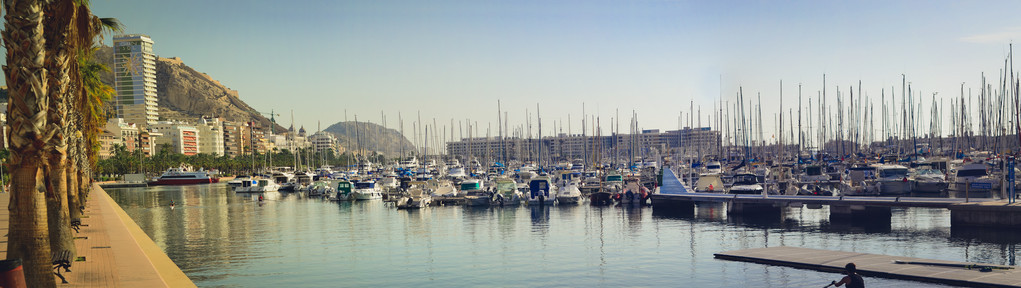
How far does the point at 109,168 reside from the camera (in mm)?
182500

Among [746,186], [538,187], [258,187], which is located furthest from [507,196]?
[258,187]

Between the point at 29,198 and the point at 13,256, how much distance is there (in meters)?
1.52

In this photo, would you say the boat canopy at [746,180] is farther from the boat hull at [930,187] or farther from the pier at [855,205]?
the boat hull at [930,187]

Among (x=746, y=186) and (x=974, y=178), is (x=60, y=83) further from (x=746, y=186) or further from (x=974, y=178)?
(x=974, y=178)

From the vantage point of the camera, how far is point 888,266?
26.8 meters

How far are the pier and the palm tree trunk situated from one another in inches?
1651

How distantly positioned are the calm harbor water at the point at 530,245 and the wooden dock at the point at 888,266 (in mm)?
588

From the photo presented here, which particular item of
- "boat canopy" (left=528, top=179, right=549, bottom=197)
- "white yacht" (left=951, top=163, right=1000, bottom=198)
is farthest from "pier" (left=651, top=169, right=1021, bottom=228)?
"white yacht" (left=951, top=163, right=1000, bottom=198)

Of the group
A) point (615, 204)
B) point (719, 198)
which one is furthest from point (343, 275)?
point (615, 204)

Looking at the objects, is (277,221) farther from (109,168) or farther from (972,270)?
(109,168)

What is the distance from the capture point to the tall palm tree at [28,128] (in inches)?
610

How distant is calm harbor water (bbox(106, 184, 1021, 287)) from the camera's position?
98.7 ft

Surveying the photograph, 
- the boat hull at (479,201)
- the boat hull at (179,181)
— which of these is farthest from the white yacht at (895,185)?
the boat hull at (179,181)

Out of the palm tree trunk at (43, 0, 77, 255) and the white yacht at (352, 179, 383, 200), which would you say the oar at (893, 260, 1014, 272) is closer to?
the palm tree trunk at (43, 0, 77, 255)
